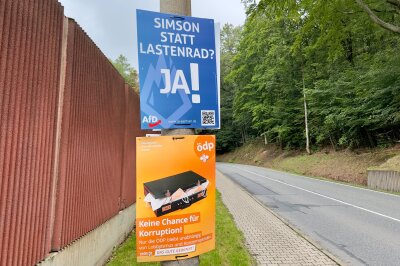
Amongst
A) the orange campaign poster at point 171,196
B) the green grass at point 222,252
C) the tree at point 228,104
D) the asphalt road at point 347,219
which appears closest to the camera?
the orange campaign poster at point 171,196

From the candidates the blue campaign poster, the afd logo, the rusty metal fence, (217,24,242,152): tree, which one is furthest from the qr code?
(217,24,242,152): tree

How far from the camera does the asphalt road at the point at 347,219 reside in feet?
23.0

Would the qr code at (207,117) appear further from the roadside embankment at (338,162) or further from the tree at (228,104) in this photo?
the tree at (228,104)

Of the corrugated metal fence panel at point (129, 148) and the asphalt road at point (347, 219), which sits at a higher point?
the corrugated metal fence panel at point (129, 148)

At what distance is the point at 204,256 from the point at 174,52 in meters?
4.22

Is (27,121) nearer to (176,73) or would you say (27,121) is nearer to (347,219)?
(176,73)

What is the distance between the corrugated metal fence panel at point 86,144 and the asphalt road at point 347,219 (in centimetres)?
475

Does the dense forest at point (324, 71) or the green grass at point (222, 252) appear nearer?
the green grass at point (222, 252)

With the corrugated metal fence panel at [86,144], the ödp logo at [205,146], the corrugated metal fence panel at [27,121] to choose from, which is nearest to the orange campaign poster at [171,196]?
the ödp logo at [205,146]

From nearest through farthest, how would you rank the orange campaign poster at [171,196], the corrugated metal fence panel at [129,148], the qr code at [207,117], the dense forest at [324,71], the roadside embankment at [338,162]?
the orange campaign poster at [171,196] → the qr code at [207,117] → the corrugated metal fence panel at [129,148] → the dense forest at [324,71] → the roadside embankment at [338,162]

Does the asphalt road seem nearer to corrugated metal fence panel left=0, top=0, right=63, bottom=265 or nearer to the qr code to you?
the qr code

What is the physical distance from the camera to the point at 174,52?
9.60ft

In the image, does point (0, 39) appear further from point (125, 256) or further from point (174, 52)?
point (125, 256)

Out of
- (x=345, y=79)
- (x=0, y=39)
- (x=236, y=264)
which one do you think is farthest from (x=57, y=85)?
(x=345, y=79)
